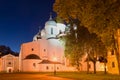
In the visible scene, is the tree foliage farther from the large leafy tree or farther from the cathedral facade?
the large leafy tree

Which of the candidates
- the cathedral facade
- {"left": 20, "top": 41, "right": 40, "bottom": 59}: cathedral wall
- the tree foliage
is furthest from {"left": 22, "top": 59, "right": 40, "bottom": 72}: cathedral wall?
the tree foliage

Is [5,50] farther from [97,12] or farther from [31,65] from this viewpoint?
[97,12]

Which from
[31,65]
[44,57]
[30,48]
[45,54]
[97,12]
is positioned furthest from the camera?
[30,48]

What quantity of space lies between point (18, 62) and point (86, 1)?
7185 centimetres

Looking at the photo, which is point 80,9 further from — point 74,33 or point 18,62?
point 18,62

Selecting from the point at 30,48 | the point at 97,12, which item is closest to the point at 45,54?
the point at 30,48

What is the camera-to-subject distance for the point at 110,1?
23938 millimetres

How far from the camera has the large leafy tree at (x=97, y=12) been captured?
967 inches

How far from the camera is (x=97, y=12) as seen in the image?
24922mm

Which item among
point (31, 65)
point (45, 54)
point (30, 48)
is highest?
point (30, 48)

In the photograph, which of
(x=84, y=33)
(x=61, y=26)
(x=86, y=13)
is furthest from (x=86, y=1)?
(x=61, y=26)

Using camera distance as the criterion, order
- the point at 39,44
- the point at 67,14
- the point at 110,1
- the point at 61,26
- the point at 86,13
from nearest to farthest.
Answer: the point at 110,1 → the point at 86,13 → the point at 67,14 → the point at 39,44 → the point at 61,26

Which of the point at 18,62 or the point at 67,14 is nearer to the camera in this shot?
the point at 67,14

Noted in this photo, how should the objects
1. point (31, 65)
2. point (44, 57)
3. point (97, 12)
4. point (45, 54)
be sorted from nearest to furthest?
point (97, 12)
point (31, 65)
point (44, 57)
point (45, 54)
